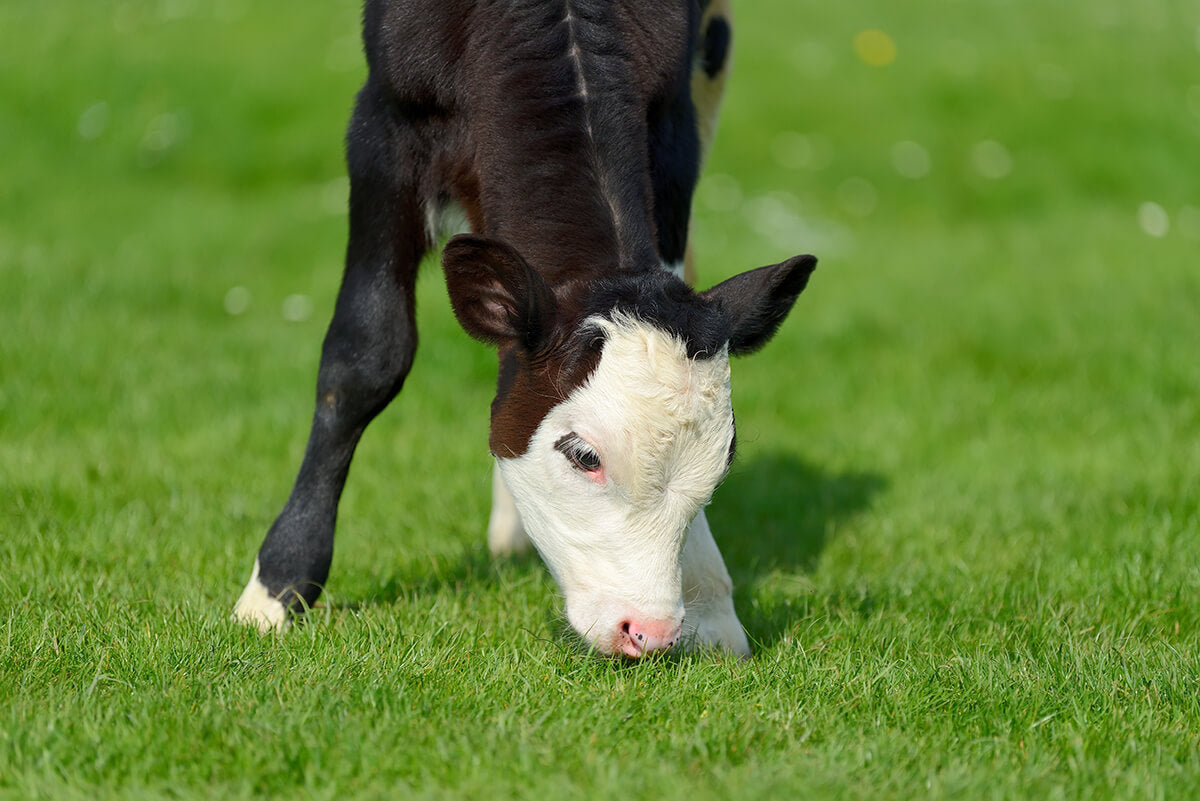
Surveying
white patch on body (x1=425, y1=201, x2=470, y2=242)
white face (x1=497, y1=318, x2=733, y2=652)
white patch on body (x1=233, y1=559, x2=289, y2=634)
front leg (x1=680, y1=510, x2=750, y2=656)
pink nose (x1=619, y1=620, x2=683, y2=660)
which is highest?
white patch on body (x1=425, y1=201, x2=470, y2=242)

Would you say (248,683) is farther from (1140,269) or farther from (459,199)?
(1140,269)

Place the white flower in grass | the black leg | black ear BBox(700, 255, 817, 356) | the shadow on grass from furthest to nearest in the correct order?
the white flower in grass, the shadow on grass, the black leg, black ear BBox(700, 255, 817, 356)

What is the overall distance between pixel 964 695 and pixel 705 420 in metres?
1.09

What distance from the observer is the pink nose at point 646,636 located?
376cm

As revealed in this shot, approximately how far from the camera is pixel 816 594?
16.6 feet

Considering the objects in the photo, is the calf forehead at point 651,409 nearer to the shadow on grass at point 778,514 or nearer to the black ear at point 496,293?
the black ear at point 496,293

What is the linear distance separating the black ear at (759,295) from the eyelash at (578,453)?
57 centimetres

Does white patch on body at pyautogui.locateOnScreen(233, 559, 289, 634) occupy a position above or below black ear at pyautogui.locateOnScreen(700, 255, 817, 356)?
below

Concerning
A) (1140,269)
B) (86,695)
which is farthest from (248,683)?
(1140,269)

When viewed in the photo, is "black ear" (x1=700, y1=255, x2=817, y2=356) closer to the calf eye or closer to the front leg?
the calf eye

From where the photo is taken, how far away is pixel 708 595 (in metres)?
4.54

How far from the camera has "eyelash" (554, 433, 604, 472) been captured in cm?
380

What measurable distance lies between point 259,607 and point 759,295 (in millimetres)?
1998

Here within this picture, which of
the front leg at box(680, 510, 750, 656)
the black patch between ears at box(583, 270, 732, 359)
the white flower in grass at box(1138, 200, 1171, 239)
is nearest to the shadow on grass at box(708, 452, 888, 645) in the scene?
the front leg at box(680, 510, 750, 656)
